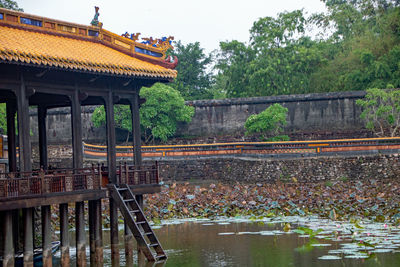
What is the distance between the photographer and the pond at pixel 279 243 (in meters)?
17.3

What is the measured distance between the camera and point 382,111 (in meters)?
37.0

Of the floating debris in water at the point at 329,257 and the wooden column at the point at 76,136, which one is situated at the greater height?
the wooden column at the point at 76,136

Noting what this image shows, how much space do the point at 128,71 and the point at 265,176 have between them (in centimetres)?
1909

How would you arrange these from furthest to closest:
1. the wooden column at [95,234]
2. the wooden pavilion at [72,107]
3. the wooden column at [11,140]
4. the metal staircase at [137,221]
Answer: the wooden column at [11,140]
the wooden column at [95,234]
the metal staircase at [137,221]
the wooden pavilion at [72,107]

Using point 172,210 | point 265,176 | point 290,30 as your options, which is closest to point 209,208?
point 172,210

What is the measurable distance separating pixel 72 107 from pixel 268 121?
22860mm

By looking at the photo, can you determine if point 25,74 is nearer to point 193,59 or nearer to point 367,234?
point 367,234

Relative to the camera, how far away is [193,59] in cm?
5338

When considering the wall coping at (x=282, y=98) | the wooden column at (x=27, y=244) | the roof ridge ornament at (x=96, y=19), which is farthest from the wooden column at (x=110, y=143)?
the wall coping at (x=282, y=98)

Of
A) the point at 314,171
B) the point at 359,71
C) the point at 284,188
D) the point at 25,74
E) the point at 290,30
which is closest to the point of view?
the point at 25,74

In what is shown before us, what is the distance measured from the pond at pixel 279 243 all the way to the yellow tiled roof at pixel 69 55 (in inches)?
204

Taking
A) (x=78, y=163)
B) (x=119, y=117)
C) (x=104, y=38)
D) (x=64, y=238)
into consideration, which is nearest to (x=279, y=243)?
Result: (x=78, y=163)

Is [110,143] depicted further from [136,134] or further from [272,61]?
[272,61]

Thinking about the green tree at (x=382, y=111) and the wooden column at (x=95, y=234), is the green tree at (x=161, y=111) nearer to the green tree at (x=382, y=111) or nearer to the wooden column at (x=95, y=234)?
the green tree at (x=382, y=111)
